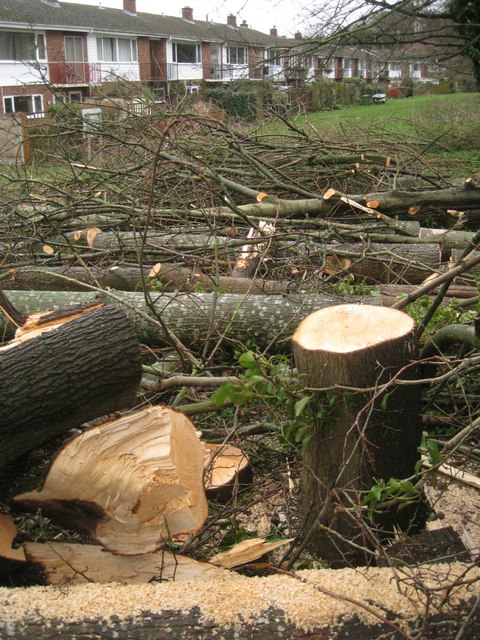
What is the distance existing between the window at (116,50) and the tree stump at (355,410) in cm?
3772

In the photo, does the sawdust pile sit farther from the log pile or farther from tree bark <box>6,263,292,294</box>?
tree bark <box>6,263,292,294</box>

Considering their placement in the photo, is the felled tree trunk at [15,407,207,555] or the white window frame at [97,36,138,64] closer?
the felled tree trunk at [15,407,207,555]

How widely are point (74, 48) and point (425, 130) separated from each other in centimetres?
3074

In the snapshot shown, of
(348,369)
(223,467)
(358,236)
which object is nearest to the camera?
(348,369)

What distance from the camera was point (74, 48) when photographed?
118ft

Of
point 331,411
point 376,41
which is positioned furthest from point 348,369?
point 376,41

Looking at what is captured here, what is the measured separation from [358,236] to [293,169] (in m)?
1.97

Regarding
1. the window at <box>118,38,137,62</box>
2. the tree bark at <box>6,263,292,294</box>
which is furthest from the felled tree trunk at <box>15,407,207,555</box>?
the window at <box>118,38,137,62</box>

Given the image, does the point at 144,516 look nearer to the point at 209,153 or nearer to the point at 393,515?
the point at 393,515

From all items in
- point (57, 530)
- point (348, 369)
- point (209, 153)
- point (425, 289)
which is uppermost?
point (209, 153)

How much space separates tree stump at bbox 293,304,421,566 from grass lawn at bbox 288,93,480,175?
5.62 m

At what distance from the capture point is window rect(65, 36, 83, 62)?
1405 inches

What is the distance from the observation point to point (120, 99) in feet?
25.9

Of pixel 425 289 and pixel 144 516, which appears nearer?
pixel 144 516
